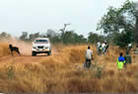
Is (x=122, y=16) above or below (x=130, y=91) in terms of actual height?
above

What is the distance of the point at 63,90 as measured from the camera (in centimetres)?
1251

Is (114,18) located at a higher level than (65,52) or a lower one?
higher

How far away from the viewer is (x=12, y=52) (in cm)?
3070

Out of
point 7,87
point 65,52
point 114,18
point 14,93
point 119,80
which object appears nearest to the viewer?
point 14,93

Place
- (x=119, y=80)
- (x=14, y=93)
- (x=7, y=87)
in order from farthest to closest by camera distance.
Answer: (x=119, y=80) → (x=7, y=87) → (x=14, y=93)

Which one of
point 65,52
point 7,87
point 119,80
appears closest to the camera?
point 7,87

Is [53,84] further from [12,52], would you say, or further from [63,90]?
[12,52]

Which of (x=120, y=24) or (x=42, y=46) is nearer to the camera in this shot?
(x=42, y=46)

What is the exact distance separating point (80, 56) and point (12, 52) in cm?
685

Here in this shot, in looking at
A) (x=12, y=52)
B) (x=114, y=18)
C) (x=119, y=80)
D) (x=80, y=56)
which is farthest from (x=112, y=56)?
(x=119, y=80)

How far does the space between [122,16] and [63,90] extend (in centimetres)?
3381

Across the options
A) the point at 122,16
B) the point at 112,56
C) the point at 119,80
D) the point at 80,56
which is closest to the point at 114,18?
the point at 122,16

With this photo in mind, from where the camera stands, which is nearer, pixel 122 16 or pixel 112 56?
pixel 112 56

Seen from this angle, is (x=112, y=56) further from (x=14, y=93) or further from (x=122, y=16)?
(x=14, y=93)
